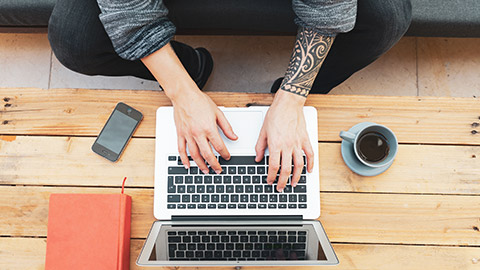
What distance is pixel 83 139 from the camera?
2.86 ft

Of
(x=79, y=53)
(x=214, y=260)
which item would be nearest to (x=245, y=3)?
(x=79, y=53)

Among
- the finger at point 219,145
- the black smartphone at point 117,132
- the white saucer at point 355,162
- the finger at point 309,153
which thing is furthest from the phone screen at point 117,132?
the white saucer at point 355,162

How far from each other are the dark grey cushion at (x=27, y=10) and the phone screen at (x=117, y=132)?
58cm

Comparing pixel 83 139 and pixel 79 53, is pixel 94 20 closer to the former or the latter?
pixel 79 53

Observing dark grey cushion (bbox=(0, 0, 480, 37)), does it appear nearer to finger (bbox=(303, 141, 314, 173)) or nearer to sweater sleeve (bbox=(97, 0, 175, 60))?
sweater sleeve (bbox=(97, 0, 175, 60))

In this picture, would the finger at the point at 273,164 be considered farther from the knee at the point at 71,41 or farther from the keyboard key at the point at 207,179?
the knee at the point at 71,41

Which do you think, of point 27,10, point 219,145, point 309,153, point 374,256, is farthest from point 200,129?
point 27,10

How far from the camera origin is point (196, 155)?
2.65 feet

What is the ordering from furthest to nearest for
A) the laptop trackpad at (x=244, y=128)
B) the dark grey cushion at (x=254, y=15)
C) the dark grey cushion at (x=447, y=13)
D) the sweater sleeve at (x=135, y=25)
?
1. the dark grey cushion at (x=447, y=13)
2. the dark grey cushion at (x=254, y=15)
3. the laptop trackpad at (x=244, y=128)
4. the sweater sleeve at (x=135, y=25)

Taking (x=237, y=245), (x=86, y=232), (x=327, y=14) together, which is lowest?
(x=86, y=232)

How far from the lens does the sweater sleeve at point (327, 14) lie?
30.1 inches

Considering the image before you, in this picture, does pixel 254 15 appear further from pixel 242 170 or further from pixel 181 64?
pixel 242 170

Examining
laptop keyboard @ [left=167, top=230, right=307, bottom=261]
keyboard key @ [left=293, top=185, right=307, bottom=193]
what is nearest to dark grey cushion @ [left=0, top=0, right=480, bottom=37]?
keyboard key @ [left=293, top=185, right=307, bottom=193]

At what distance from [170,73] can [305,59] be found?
339 millimetres
